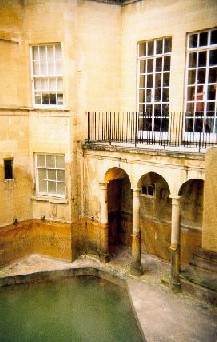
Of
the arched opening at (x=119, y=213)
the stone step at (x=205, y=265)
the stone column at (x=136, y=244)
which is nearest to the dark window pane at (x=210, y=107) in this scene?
the stone column at (x=136, y=244)

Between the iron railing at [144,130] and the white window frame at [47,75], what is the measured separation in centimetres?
136

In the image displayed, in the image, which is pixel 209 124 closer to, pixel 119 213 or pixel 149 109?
pixel 149 109

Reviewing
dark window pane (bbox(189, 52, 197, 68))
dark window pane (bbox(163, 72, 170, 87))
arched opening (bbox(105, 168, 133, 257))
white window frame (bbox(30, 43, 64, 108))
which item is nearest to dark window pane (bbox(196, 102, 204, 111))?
dark window pane (bbox(189, 52, 197, 68))

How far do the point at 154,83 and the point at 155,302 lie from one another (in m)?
7.37

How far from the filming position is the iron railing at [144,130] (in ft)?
37.1

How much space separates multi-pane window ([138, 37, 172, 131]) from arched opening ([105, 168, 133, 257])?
2616mm

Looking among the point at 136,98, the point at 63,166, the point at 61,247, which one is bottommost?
the point at 61,247

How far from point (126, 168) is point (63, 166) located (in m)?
2.60

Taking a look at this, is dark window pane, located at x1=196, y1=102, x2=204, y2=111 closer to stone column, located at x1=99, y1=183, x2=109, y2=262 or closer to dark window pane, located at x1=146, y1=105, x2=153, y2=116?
dark window pane, located at x1=146, y1=105, x2=153, y2=116

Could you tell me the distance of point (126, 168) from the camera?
10.8 metres

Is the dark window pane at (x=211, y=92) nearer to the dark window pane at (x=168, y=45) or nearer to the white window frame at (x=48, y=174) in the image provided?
the dark window pane at (x=168, y=45)

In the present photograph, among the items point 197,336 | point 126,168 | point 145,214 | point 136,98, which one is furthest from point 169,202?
point 197,336

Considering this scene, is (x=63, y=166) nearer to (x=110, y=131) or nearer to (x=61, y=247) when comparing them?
(x=110, y=131)

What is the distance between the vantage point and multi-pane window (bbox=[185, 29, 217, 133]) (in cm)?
1055
